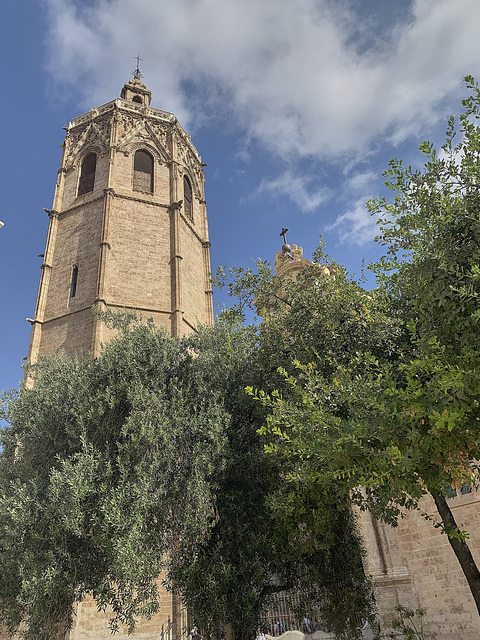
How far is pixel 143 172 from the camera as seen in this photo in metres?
24.5

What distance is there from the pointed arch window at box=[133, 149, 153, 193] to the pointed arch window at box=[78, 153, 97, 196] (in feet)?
7.12

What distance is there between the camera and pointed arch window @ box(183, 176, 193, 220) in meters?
25.4

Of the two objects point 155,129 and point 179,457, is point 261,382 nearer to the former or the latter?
point 179,457

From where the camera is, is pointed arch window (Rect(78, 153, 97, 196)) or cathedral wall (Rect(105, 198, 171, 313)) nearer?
cathedral wall (Rect(105, 198, 171, 313))

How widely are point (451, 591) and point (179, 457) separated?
7509 mm

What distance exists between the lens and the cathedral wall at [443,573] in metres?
11.1

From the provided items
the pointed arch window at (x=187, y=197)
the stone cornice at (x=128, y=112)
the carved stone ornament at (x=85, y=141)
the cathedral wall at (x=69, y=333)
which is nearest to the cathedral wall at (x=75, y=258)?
the cathedral wall at (x=69, y=333)

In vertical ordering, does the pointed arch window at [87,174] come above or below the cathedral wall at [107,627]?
above

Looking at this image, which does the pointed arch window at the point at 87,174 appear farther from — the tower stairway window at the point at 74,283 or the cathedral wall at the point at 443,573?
the cathedral wall at the point at 443,573

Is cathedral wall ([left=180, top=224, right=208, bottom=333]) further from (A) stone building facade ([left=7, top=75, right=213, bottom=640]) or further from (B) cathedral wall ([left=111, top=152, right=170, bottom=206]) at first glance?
(B) cathedral wall ([left=111, top=152, right=170, bottom=206])

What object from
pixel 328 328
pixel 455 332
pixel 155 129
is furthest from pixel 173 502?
pixel 155 129

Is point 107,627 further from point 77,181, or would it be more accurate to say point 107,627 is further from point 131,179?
point 77,181

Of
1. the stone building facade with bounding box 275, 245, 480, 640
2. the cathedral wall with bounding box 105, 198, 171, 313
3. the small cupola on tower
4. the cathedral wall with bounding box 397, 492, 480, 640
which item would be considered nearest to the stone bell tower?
the cathedral wall with bounding box 105, 198, 171, 313

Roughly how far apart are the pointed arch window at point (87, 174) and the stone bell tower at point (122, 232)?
60 millimetres
